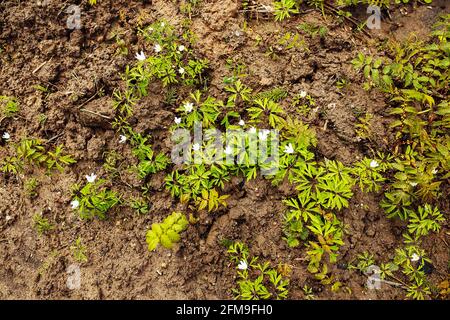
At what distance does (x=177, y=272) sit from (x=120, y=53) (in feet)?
7.12

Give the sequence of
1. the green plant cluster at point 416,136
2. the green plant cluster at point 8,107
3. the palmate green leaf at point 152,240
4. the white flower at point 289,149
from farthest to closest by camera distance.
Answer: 1. the green plant cluster at point 8,107
2. the white flower at point 289,149
3. the green plant cluster at point 416,136
4. the palmate green leaf at point 152,240

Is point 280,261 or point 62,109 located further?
point 62,109

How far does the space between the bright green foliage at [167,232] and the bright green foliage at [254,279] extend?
0.46 meters

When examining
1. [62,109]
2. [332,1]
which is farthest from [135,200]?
[332,1]

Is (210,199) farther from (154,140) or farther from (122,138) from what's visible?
(122,138)

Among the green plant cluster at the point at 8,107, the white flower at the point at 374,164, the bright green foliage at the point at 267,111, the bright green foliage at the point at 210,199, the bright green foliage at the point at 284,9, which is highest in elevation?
the bright green foliage at the point at 284,9

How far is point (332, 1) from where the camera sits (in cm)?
388

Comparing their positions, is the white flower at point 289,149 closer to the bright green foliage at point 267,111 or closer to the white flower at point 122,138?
the bright green foliage at point 267,111

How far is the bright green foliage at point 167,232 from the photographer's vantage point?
3.09 meters

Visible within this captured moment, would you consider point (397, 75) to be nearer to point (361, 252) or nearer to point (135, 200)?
point (361, 252)

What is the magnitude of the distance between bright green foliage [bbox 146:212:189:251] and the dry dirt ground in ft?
0.51

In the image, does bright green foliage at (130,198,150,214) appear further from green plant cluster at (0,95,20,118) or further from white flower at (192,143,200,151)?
green plant cluster at (0,95,20,118)

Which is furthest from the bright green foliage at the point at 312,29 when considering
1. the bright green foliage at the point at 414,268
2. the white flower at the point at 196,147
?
the bright green foliage at the point at 414,268

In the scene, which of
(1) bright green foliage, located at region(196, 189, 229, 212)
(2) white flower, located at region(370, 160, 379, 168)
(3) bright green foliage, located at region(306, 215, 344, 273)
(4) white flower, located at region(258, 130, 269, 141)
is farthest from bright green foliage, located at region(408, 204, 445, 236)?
(1) bright green foliage, located at region(196, 189, 229, 212)
